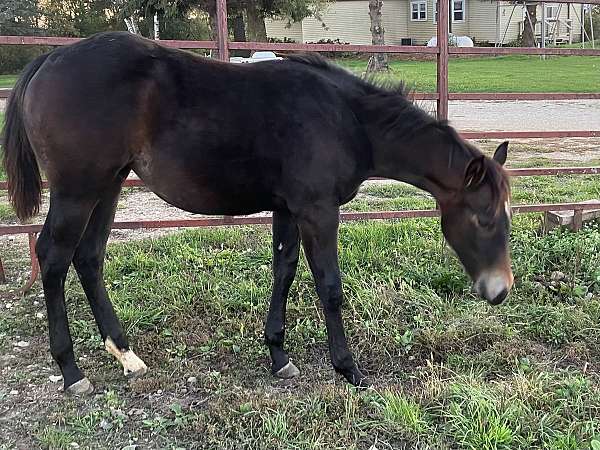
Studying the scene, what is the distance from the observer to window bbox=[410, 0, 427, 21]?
34281 millimetres

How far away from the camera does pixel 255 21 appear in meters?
19.9

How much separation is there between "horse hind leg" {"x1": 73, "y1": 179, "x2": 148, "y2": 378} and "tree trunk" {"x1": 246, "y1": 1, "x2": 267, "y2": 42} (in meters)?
16.7

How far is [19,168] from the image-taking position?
317 centimetres

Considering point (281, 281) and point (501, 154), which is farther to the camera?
point (281, 281)

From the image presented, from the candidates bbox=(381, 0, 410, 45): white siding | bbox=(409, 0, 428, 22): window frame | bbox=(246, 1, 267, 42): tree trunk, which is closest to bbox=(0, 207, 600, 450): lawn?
bbox=(246, 1, 267, 42): tree trunk

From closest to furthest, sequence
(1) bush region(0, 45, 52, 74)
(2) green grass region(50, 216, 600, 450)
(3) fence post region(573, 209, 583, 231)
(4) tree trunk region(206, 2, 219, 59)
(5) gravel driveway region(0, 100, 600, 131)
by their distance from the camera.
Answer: (2) green grass region(50, 216, 600, 450), (4) tree trunk region(206, 2, 219, 59), (3) fence post region(573, 209, 583, 231), (5) gravel driveway region(0, 100, 600, 131), (1) bush region(0, 45, 52, 74)

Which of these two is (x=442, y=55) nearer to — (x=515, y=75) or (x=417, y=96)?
(x=417, y=96)

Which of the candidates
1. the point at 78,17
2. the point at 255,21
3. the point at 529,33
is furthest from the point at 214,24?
the point at 529,33

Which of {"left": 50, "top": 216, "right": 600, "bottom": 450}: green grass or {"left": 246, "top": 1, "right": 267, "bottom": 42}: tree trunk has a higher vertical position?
{"left": 246, "top": 1, "right": 267, "bottom": 42}: tree trunk

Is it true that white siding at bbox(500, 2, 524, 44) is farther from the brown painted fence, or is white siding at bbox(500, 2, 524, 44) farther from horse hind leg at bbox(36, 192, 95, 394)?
horse hind leg at bbox(36, 192, 95, 394)

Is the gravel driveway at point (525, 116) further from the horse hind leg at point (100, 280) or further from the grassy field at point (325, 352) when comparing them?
the horse hind leg at point (100, 280)

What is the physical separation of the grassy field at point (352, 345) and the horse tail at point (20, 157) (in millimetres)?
916

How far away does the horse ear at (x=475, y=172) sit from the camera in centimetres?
274

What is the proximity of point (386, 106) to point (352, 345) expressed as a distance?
4.58 ft
